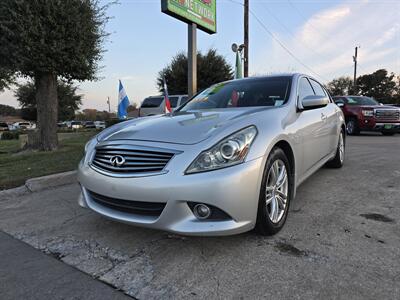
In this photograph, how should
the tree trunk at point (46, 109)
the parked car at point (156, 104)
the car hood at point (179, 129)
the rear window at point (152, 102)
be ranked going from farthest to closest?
the rear window at point (152, 102) < the parked car at point (156, 104) < the tree trunk at point (46, 109) < the car hood at point (179, 129)

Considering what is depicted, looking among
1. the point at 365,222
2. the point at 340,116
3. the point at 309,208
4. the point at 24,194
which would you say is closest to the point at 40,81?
the point at 24,194

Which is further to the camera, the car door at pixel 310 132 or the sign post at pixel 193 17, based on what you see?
the sign post at pixel 193 17

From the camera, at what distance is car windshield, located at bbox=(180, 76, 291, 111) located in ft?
12.7

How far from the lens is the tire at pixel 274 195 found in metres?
2.79

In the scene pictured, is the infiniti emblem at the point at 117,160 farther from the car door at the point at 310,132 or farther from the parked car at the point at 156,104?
the parked car at the point at 156,104

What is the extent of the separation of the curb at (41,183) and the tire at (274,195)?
354 centimetres

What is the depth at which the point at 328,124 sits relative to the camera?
16.0 ft

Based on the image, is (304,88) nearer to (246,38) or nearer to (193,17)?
(193,17)

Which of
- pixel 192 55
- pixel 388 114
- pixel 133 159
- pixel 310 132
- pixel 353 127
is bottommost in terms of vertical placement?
pixel 353 127

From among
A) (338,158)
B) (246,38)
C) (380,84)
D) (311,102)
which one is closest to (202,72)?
(246,38)

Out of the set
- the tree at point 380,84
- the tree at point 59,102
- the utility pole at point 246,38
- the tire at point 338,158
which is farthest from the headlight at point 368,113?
the tree at point 380,84

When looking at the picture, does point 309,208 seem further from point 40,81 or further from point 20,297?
point 40,81

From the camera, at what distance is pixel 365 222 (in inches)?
131

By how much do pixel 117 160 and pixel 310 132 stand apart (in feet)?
7.39
